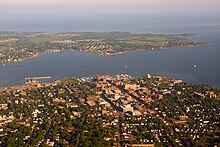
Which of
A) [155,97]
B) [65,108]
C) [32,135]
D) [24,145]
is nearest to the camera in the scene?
[24,145]

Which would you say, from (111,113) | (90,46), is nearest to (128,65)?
(90,46)

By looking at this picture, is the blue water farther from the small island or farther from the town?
the town

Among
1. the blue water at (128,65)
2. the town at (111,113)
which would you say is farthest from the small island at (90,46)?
the town at (111,113)

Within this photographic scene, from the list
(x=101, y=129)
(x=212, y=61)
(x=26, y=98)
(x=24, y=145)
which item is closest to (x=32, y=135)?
(x=24, y=145)

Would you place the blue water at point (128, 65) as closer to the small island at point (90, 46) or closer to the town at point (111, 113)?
the small island at point (90, 46)

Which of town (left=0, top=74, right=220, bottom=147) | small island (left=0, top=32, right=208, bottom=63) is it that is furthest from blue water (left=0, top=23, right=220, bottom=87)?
town (left=0, top=74, right=220, bottom=147)

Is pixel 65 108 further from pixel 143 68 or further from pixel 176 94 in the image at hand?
pixel 143 68
